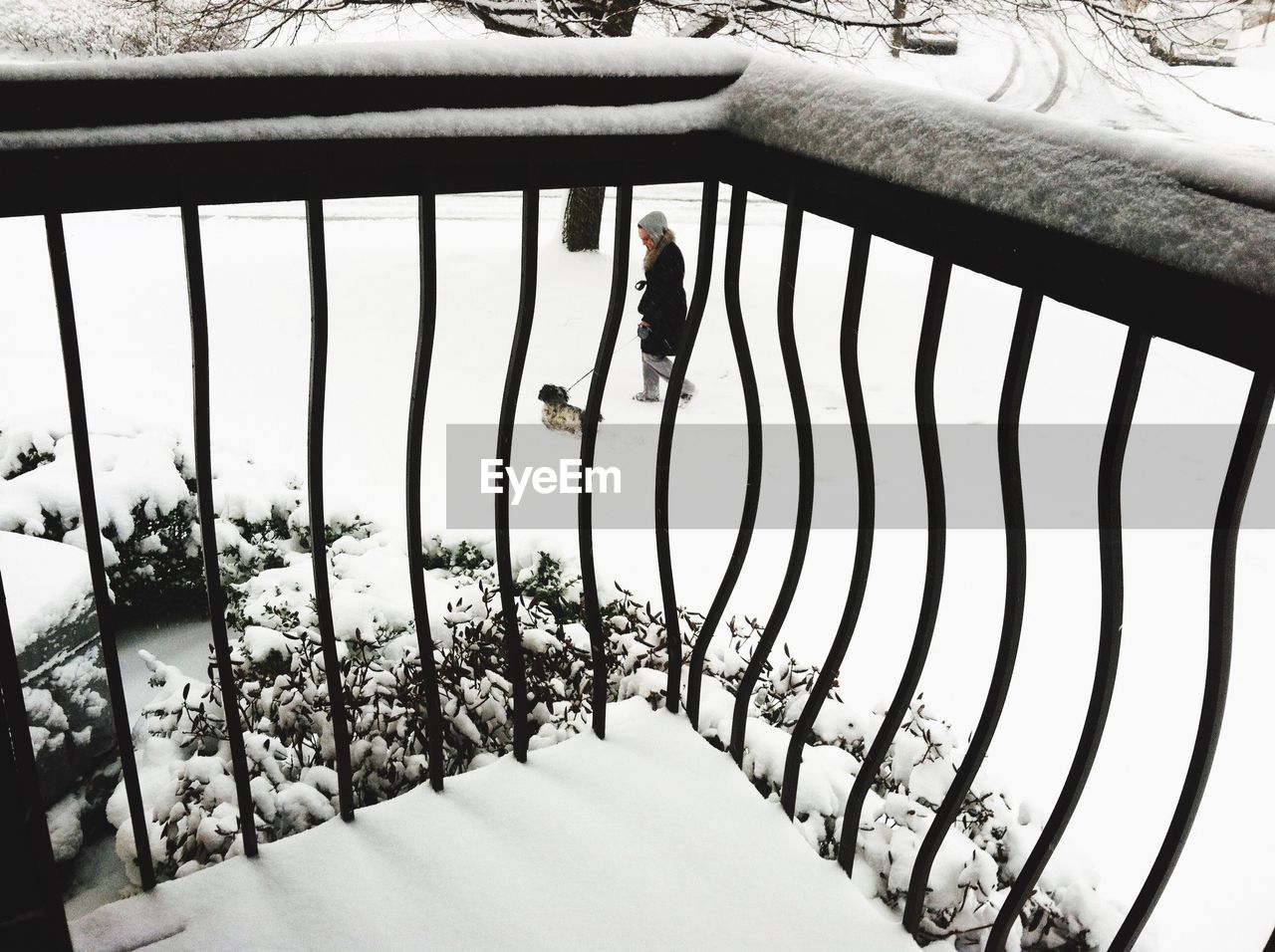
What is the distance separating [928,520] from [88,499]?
116cm

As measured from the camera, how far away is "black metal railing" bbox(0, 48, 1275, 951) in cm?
93

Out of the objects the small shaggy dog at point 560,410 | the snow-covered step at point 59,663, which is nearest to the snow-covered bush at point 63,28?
the small shaggy dog at point 560,410

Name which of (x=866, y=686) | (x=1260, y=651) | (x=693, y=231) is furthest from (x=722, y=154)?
(x=693, y=231)

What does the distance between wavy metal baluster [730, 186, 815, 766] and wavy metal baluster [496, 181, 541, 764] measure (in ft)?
1.21

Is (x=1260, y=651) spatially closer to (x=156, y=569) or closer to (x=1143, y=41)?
(x=156, y=569)

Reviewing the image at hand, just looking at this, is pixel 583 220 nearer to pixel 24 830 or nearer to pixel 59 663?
pixel 59 663

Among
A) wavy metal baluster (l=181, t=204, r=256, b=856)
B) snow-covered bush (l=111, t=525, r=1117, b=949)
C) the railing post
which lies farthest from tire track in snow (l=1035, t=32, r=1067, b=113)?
the railing post

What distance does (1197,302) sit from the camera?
32.2 inches

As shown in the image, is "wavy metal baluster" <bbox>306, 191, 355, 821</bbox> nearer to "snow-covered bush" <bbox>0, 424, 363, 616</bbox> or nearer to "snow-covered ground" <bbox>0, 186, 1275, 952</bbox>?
"snow-covered ground" <bbox>0, 186, 1275, 952</bbox>

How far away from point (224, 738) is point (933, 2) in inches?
354

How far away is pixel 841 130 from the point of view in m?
1.16

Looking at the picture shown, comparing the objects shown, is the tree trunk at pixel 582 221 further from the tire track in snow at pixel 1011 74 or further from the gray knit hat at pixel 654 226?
the tire track in snow at pixel 1011 74

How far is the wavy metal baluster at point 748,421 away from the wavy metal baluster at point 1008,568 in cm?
47
